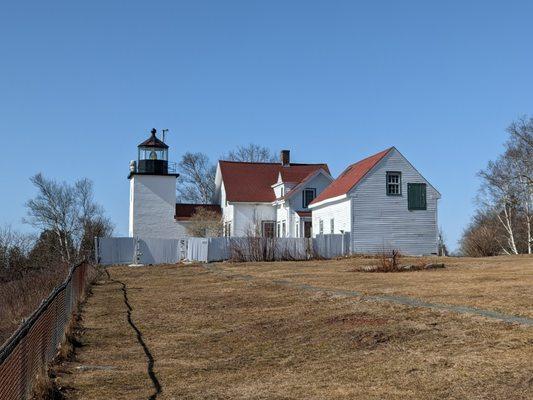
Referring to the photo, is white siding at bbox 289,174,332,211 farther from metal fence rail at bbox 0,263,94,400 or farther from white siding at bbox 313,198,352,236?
metal fence rail at bbox 0,263,94,400

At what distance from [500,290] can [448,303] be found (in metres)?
2.18

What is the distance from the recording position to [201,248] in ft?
123

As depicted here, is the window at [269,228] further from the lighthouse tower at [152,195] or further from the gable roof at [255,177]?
the lighthouse tower at [152,195]

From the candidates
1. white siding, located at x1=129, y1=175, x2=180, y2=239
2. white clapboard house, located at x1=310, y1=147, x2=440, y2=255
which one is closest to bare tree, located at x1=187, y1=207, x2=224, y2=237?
white siding, located at x1=129, y1=175, x2=180, y2=239

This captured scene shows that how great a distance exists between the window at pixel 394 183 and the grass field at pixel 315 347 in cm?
2248

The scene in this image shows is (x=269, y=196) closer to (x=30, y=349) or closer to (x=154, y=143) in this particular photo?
(x=154, y=143)

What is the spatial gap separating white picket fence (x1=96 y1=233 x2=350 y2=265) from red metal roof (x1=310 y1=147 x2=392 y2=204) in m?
3.01

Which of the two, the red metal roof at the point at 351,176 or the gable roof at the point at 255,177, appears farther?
the gable roof at the point at 255,177

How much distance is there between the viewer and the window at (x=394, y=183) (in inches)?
1523

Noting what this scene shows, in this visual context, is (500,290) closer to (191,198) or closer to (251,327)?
(251,327)

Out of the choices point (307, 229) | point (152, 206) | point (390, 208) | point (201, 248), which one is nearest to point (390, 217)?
point (390, 208)

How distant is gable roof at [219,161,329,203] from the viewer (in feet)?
158

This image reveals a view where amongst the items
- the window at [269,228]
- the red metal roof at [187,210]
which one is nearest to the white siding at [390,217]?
the window at [269,228]

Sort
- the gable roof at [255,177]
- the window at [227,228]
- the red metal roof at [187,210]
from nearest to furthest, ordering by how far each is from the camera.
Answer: the gable roof at [255,177]
the window at [227,228]
the red metal roof at [187,210]
